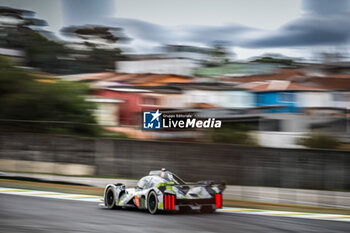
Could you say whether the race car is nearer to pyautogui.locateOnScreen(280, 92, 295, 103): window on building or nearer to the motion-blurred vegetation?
pyautogui.locateOnScreen(280, 92, 295, 103): window on building

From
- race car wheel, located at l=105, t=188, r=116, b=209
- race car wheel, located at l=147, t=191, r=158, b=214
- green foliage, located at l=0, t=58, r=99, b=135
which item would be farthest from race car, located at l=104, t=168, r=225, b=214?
green foliage, located at l=0, t=58, r=99, b=135

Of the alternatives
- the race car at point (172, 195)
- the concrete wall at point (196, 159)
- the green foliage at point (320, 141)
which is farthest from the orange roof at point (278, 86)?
the race car at point (172, 195)

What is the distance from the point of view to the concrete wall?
1614cm

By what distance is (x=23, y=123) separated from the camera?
23391 mm

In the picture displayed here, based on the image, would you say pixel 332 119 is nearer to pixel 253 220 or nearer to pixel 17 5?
pixel 253 220

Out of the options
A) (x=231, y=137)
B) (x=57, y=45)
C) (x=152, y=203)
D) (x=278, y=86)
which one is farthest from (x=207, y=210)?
(x=57, y=45)

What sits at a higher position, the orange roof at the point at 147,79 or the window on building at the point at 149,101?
the orange roof at the point at 147,79

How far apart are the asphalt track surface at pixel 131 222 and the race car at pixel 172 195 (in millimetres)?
202

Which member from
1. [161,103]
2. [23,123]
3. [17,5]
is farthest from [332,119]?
[17,5]

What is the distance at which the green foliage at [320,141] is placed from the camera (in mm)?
20609

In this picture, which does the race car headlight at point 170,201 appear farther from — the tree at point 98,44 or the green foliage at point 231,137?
the tree at point 98,44

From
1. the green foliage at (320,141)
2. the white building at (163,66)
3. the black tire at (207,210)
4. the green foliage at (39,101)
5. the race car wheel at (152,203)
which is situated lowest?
the black tire at (207,210)

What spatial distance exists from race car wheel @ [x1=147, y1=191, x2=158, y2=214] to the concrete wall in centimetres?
641

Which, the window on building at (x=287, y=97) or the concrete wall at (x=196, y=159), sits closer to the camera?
the concrete wall at (x=196, y=159)
